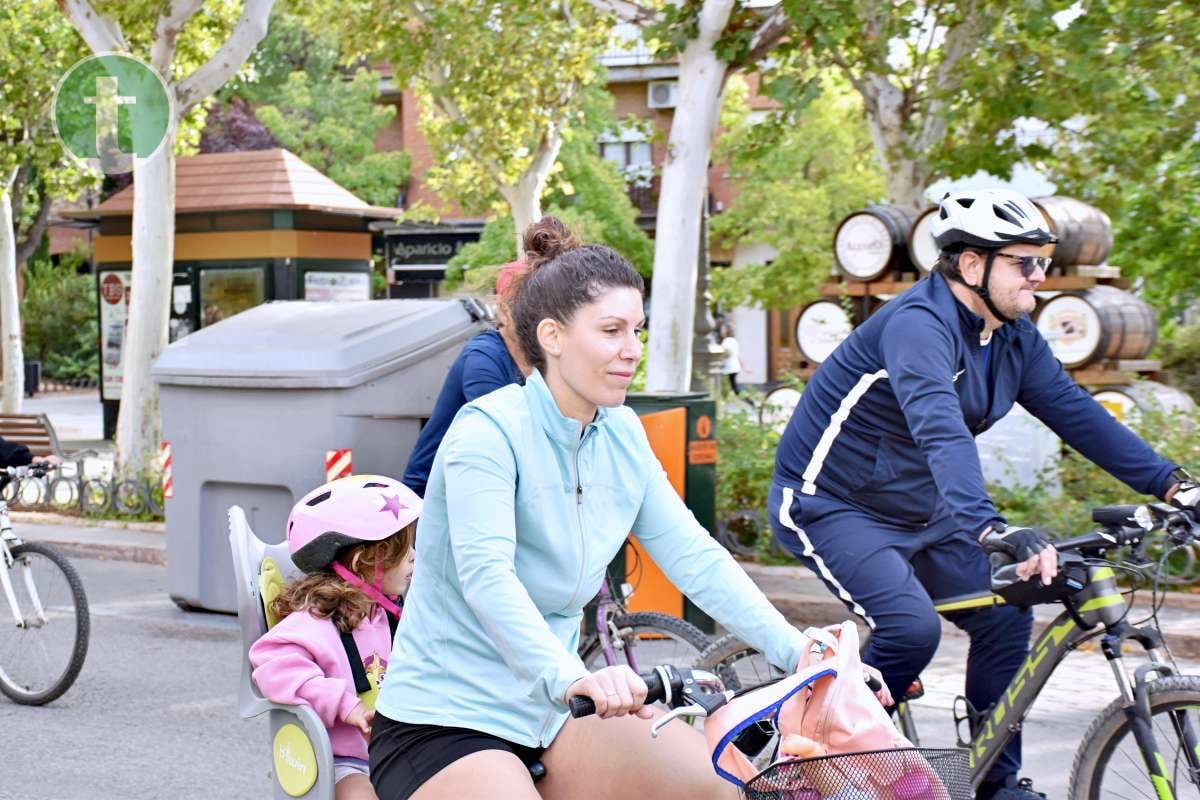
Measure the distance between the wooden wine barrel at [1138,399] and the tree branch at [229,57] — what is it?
7314mm

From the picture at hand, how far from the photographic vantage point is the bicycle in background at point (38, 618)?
678 centimetres

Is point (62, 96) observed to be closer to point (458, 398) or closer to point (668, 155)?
point (668, 155)

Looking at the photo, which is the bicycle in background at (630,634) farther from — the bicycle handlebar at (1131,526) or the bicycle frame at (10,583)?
the bicycle frame at (10,583)

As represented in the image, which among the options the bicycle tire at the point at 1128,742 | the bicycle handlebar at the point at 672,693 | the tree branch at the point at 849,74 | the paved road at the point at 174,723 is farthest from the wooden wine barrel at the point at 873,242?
the bicycle handlebar at the point at 672,693

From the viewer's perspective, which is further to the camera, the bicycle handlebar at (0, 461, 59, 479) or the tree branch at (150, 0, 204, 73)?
the tree branch at (150, 0, 204, 73)

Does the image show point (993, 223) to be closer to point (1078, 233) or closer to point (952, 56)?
point (1078, 233)

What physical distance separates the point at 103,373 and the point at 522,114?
21.6 ft

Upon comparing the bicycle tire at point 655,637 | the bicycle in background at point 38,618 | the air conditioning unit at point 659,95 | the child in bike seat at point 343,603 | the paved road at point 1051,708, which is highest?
the air conditioning unit at point 659,95

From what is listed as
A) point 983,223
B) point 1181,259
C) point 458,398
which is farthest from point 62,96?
point 983,223

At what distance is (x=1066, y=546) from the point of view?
3.76 metres

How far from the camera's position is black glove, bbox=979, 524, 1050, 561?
11.8 ft

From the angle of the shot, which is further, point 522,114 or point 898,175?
point 522,114

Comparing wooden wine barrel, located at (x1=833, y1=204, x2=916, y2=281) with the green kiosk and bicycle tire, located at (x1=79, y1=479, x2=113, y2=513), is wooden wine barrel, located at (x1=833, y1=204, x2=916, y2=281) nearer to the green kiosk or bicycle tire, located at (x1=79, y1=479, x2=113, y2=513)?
bicycle tire, located at (x1=79, y1=479, x2=113, y2=513)

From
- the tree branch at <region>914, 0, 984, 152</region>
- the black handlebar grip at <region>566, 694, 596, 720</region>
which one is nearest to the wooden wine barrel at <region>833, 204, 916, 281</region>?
the tree branch at <region>914, 0, 984, 152</region>
